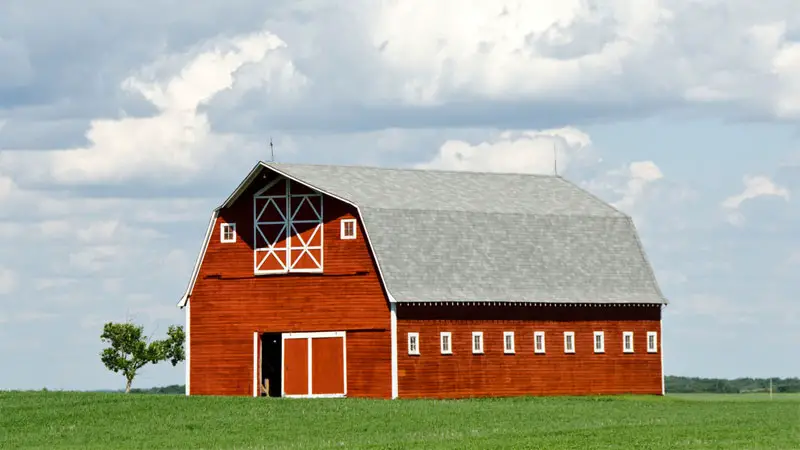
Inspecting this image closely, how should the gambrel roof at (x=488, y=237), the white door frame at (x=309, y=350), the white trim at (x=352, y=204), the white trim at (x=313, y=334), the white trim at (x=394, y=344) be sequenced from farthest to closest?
the gambrel roof at (x=488, y=237)
the white trim at (x=313, y=334)
the white door frame at (x=309, y=350)
the white trim at (x=352, y=204)
the white trim at (x=394, y=344)

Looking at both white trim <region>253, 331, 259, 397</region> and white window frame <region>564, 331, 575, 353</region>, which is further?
white window frame <region>564, 331, 575, 353</region>

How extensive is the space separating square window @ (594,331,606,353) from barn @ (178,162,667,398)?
0.05 m

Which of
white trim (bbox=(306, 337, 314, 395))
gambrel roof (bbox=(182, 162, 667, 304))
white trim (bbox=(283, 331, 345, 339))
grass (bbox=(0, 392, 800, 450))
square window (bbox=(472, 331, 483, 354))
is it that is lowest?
grass (bbox=(0, 392, 800, 450))

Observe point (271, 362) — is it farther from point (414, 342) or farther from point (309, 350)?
point (414, 342)

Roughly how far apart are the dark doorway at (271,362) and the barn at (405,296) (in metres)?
0.07

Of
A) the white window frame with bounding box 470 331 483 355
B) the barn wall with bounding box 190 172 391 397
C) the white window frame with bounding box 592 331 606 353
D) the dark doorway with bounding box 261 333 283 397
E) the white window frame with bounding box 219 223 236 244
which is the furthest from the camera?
the white window frame with bounding box 592 331 606 353

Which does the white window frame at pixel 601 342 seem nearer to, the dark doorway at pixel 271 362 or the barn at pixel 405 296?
the barn at pixel 405 296

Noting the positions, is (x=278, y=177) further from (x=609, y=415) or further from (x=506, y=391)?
(x=609, y=415)

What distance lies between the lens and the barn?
61.3 metres

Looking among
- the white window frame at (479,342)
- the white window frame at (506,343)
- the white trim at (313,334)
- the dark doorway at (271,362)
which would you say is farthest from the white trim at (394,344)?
the dark doorway at (271,362)

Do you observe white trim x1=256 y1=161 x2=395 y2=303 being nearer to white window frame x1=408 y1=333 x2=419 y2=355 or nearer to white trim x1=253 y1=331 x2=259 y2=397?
white window frame x1=408 y1=333 x2=419 y2=355

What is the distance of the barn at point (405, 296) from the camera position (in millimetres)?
61281

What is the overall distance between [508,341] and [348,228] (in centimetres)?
727

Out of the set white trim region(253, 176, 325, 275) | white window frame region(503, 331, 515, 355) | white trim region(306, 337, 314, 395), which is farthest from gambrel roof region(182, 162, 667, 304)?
white trim region(306, 337, 314, 395)
